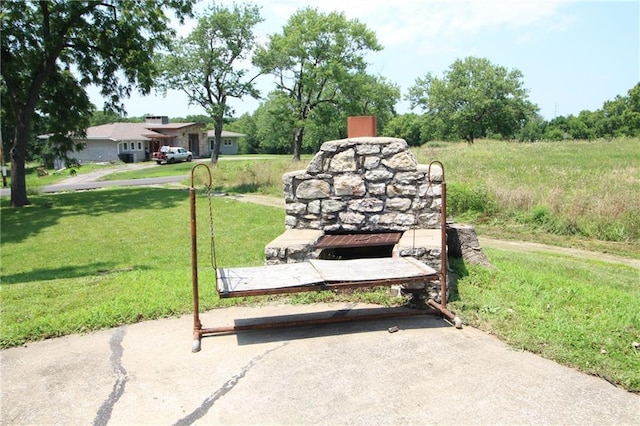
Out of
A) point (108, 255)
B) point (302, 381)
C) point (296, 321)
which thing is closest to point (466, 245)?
point (296, 321)

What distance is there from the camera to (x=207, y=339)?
4.36 m

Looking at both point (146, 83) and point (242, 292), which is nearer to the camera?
point (242, 292)

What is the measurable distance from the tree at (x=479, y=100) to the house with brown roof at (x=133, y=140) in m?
29.9

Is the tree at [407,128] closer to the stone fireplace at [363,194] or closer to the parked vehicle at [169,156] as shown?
the parked vehicle at [169,156]

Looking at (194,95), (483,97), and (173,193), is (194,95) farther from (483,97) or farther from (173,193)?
(483,97)

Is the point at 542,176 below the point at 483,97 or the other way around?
below

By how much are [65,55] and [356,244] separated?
783 inches

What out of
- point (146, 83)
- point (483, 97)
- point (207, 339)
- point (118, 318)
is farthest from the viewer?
point (483, 97)

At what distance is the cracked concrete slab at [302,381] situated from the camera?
10.2 ft

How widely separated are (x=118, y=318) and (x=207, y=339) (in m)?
1.08

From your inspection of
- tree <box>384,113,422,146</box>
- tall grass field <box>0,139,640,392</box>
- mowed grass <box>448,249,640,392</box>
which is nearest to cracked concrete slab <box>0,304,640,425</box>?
mowed grass <box>448,249,640,392</box>

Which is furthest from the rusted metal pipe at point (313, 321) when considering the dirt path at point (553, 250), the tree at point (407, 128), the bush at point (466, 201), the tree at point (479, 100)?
the tree at point (407, 128)

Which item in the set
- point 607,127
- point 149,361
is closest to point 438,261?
point 149,361

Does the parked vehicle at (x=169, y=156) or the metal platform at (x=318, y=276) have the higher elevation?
the parked vehicle at (x=169, y=156)
